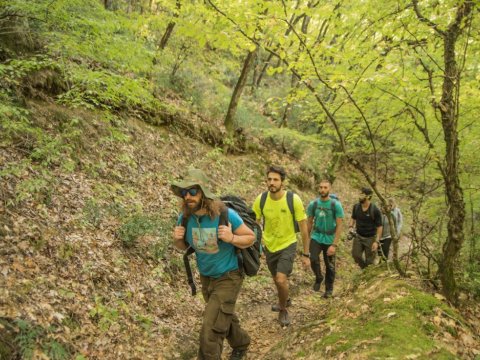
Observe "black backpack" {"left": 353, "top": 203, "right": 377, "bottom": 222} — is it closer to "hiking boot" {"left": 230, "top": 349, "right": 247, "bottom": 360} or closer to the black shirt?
the black shirt

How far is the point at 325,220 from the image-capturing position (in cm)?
720

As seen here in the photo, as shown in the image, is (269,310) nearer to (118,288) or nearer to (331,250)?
(331,250)

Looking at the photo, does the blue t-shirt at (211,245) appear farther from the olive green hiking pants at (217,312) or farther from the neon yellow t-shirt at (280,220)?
the neon yellow t-shirt at (280,220)

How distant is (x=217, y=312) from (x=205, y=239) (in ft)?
2.88

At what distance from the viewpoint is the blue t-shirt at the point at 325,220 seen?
282 inches

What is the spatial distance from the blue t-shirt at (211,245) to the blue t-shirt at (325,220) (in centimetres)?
327

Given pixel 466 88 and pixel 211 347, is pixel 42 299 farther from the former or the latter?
pixel 466 88

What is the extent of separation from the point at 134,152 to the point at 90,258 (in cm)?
454

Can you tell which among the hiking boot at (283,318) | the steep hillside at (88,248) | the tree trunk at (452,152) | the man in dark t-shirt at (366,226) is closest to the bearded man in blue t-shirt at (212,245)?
the steep hillside at (88,248)

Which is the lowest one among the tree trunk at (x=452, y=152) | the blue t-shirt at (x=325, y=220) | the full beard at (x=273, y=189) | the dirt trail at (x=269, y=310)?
the dirt trail at (x=269, y=310)

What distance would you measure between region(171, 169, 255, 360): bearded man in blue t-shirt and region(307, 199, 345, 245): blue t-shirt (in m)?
3.22

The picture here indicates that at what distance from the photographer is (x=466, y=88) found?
6.16 meters

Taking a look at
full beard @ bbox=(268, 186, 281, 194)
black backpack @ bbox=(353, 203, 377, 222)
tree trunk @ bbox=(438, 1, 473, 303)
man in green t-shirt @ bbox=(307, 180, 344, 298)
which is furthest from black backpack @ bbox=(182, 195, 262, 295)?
black backpack @ bbox=(353, 203, 377, 222)

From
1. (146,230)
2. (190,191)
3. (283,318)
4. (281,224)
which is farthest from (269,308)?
(190,191)
